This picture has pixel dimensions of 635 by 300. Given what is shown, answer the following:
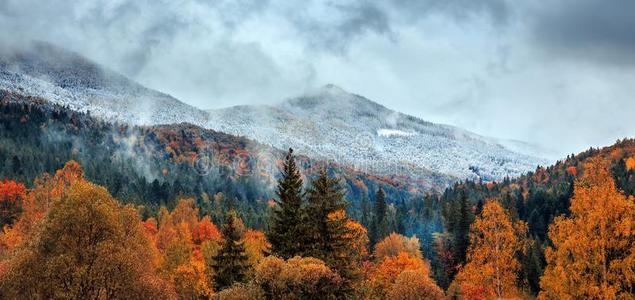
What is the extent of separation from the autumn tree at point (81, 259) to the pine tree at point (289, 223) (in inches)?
685

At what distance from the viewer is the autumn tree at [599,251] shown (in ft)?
121

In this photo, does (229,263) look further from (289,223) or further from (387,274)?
(387,274)

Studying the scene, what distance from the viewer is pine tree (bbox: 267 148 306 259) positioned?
53.3m

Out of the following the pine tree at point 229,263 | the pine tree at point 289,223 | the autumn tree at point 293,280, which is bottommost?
the pine tree at point 229,263

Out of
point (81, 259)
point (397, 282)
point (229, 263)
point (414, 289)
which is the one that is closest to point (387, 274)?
point (229, 263)

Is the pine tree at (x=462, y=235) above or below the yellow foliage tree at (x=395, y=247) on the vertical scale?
above

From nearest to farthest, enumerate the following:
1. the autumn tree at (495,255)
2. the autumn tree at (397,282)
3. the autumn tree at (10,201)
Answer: the autumn tree at (397,282) < the autumn tree at (495,255) < the autumn tree at (10,201)

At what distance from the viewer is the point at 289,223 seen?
55.4m

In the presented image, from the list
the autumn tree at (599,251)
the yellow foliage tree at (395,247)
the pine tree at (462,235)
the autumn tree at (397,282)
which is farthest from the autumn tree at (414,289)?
the yellow foliage tree at (395,247)

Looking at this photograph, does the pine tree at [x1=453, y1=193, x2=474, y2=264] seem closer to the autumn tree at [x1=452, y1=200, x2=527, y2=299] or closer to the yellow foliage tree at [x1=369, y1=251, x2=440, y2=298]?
the yellow foliage tree at [x1=369, y1=251, x2=440, y2=298]

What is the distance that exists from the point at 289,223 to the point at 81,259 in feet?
76.1

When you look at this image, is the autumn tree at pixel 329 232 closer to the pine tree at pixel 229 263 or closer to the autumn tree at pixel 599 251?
the pine tree at pixel 229 263

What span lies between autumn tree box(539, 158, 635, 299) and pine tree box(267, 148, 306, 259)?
22346 mm

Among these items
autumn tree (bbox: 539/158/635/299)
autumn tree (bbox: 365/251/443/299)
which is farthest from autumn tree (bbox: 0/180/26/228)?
autumn tree (bbox: 539/158/635/299)
